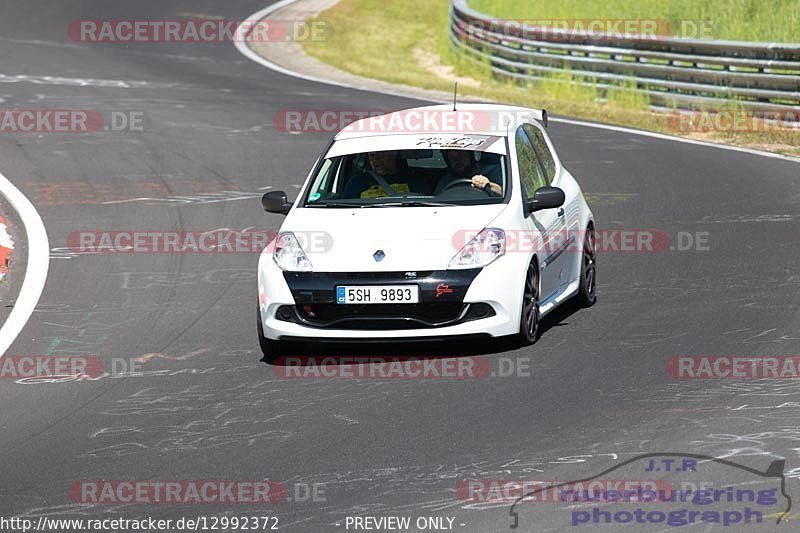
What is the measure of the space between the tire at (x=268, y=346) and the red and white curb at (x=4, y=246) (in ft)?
12.1

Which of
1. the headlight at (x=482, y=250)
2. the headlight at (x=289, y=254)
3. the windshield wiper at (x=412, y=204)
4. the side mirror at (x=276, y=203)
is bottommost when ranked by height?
the headlight at (x=289, y=254)

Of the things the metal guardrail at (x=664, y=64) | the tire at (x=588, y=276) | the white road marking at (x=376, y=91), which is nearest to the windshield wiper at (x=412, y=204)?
the tire at (x=588, y=276)

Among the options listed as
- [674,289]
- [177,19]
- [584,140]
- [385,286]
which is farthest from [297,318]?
[177,19]

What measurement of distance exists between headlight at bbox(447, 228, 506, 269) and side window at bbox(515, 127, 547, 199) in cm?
76

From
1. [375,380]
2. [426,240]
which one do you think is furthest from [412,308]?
[375,380]

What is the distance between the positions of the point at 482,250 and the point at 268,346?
1.58 m

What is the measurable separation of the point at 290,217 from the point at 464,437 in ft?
10.0

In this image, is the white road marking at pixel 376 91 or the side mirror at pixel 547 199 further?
the white road marking at pixel 376 91

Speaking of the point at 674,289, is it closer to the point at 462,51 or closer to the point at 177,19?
the point at 462,51

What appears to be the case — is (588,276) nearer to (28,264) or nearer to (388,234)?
(388,234)

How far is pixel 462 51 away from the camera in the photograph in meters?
31.1

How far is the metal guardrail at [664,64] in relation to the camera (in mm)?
22609

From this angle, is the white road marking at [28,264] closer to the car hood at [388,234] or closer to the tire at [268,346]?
the tire at [268,346]

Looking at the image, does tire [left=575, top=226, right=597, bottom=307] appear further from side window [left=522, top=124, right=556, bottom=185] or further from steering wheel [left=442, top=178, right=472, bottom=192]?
steering wheel [left=442, top=178, right=472, bottom=192]
